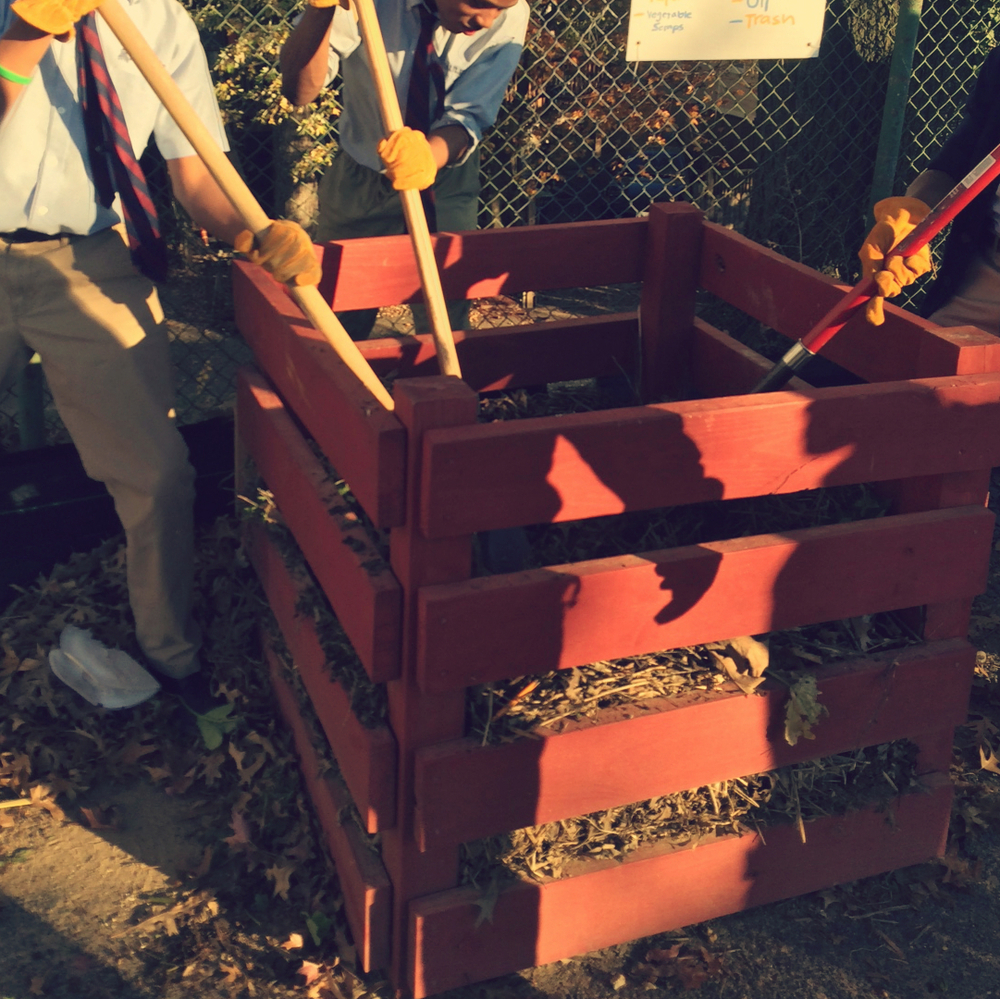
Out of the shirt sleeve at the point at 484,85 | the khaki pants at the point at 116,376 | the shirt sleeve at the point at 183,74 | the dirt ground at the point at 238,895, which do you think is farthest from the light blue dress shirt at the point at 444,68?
the dirt ground at the point at 238,895

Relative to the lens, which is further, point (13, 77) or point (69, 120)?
point (69, 120)

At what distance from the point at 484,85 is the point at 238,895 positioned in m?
2.62

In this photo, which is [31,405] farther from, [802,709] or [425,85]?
[802,709]

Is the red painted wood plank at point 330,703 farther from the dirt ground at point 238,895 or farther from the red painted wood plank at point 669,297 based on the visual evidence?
the red painted wood plank at point 669,297

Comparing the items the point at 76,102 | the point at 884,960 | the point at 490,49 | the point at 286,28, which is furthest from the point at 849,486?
the point at 286,28

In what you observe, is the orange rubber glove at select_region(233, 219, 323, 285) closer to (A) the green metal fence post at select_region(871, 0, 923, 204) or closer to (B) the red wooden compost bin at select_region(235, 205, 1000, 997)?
(B) the red wooden compost bin at select_region(235, 205, 1000, 997)

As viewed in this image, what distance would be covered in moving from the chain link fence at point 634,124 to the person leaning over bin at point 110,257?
2.72 metres

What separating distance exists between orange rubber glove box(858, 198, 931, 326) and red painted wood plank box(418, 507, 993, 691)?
0.52 meters

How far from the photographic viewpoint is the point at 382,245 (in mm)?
3324

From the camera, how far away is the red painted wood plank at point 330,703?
254 centimetres

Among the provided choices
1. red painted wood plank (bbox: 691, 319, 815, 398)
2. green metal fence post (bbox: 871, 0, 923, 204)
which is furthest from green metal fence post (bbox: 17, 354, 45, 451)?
green metal fence post (bbox: 871, 0, 923, 204)

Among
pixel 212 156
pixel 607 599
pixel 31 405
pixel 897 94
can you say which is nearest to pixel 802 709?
pixel 607 599

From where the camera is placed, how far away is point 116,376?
3293mm

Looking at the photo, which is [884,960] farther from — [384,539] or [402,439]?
[402,439]
